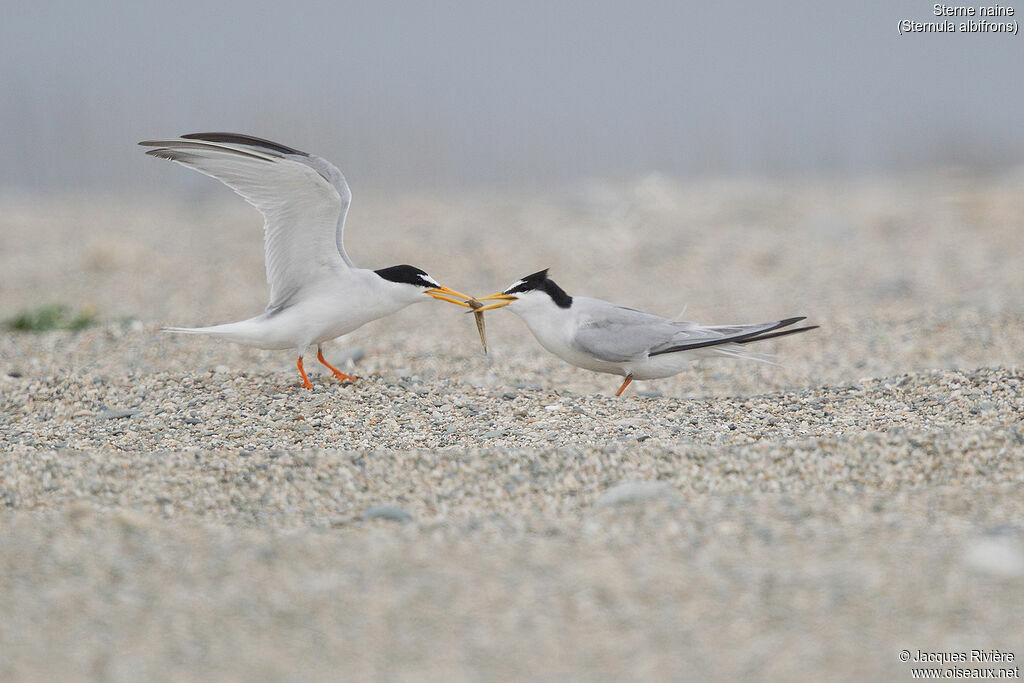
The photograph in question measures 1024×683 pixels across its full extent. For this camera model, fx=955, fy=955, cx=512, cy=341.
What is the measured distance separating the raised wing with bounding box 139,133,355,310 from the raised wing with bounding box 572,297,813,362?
49.4 inches

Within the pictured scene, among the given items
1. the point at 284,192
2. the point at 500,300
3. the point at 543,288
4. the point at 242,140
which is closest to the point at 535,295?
the point at 543,288

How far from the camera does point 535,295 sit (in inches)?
188

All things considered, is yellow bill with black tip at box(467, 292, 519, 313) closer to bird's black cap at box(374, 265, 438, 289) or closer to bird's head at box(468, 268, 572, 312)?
bird's head at box(468, 268, 572, 312)

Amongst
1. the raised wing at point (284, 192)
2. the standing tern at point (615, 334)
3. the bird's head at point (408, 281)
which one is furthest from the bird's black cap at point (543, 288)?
the raised wing at point (284, 192)

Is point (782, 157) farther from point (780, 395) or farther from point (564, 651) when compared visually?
point (564, 651)

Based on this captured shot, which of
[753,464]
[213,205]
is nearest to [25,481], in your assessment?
[753,464]

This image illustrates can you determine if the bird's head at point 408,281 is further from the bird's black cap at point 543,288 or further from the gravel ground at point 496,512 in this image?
the gravel ground at point 496,512

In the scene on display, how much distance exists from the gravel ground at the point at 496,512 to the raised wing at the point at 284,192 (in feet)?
2.02

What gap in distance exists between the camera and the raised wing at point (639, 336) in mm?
4570

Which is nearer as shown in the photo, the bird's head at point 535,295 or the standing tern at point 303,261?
the standing tern at point 303,261

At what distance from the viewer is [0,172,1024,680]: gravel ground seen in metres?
2.30

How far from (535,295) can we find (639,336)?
1.85ft

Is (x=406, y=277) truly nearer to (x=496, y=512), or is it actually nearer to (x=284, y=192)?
(x=284, y=192)

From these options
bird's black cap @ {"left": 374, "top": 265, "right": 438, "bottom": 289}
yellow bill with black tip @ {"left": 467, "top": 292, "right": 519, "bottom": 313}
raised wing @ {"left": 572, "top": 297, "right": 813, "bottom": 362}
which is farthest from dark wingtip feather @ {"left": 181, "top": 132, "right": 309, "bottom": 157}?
raised wing @ {"left": 572, "top": 297, "right": 813, "bottom": 362}
